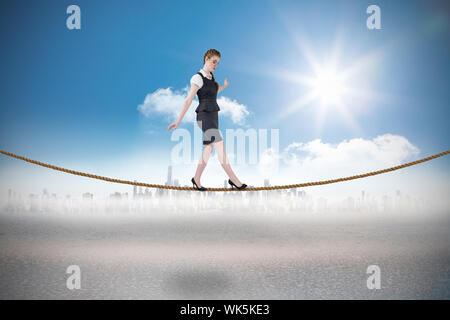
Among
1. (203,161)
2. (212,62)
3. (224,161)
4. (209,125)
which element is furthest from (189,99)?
(224,161)

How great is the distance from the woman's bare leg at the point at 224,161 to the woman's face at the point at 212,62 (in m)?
1.13

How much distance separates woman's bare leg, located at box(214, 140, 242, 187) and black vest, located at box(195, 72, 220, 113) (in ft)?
1.85

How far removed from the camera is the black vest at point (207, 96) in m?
4.86

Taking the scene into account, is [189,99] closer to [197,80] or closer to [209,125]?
[197,80]

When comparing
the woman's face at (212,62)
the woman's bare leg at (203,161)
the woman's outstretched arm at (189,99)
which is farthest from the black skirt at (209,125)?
the woman's face at (212,62)

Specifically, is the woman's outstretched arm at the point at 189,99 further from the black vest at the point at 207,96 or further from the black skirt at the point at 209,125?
the black skirt at the point at 209,125

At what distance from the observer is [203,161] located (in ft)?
17.1

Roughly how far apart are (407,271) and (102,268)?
A: 41981 mm

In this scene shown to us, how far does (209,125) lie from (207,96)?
1.42 feet

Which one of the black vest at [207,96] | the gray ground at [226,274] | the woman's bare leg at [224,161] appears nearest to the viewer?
the black vest at [207,96]

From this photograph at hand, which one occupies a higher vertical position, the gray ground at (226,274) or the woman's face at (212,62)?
the woman's face at (212,62)

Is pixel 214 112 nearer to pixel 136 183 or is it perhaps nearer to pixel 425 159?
pixel 136 183

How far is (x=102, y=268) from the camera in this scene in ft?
159

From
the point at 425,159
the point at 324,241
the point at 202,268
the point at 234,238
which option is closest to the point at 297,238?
the point at 324,241
